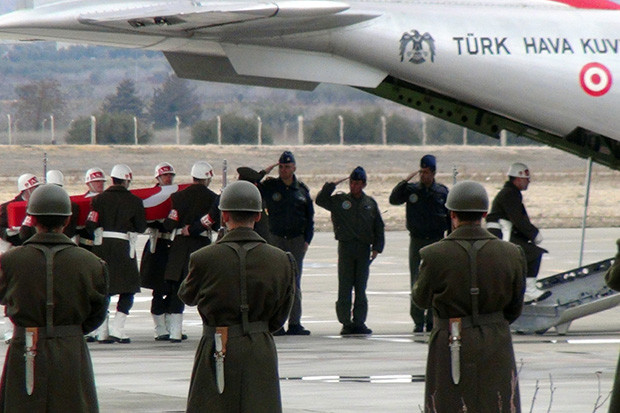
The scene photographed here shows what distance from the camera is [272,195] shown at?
1532cm

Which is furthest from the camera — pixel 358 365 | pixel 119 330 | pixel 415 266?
pixel 415 266

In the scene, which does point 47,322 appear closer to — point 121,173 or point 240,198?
Answer: point 240,198

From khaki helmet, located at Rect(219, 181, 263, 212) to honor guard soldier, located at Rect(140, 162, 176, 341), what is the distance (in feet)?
24.2

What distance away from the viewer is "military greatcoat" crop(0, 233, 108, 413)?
7.31m

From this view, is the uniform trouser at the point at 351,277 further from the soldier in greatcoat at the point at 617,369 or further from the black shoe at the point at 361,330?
the soldier in greatcoat at the point at 617,369

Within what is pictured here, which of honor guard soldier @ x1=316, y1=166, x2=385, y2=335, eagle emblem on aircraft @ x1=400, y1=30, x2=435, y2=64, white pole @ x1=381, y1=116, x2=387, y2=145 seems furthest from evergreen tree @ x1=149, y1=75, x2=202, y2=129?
eagle emblem on aircraft @ x1=400, y1=30, x2=435, y2=64

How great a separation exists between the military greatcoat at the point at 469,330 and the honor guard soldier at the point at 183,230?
6.93 metres

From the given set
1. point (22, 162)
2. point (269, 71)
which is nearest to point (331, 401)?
point (269, 71)

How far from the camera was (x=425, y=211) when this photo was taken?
1541cm

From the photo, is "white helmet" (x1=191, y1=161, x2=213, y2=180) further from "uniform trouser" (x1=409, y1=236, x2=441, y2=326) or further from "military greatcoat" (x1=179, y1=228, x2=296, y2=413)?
"military greatcoat" (x1=179, y1=228, x2=296, y2=413)

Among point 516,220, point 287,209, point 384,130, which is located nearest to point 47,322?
point 287,209

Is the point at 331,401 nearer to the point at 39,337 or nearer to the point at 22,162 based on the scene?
the point at 39,337

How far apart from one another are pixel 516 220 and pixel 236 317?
7.82 m

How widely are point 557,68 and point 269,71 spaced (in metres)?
3.16
